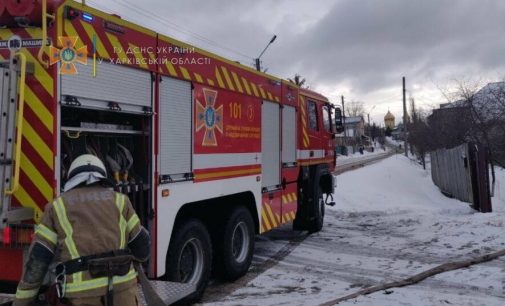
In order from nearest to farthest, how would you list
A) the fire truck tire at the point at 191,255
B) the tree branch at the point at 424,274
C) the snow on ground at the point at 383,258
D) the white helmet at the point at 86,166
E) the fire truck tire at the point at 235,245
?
the white helmet at the point at 86,166 < the fire truck tire at the point at 191,255 < the tree branch at the point at 424,274 < the snow on ground at the point at 383,258 < the fire truck tire at the point at 235,245

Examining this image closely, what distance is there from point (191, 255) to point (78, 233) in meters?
3.12

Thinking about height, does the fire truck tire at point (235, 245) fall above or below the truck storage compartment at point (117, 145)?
below

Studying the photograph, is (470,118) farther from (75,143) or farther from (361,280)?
(75,143)

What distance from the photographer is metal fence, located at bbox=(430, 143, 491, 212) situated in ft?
41.4

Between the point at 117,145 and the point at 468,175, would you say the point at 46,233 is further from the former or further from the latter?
the point at 468,175

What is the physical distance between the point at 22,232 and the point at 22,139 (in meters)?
0.71

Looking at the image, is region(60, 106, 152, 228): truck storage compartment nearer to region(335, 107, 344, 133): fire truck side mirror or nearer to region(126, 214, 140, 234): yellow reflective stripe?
region(126, 214, 140, 234): yellow reflective stripe

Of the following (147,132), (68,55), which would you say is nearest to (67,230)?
(68,55)

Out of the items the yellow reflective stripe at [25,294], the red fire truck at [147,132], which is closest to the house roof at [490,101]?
the red fire truck at [147,132]

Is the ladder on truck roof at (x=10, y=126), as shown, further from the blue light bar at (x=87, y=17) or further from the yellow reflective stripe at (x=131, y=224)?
the yellow reflective stripe at (x=131, y=224)

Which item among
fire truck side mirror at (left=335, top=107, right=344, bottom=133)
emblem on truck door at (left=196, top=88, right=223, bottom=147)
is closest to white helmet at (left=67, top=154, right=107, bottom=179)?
emblem on truck door at (left=196, top=88, right=223, bottom=147)

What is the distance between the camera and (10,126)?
377 centimetres

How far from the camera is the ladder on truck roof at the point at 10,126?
372 cm

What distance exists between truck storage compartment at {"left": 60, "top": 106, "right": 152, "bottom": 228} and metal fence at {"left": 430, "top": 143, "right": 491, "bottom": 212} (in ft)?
33.1
